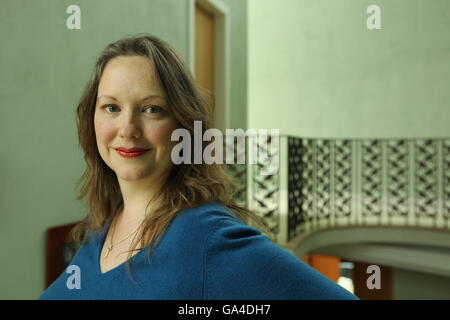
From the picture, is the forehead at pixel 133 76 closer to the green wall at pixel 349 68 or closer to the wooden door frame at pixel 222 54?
the wooden door frame at pixel 222 54

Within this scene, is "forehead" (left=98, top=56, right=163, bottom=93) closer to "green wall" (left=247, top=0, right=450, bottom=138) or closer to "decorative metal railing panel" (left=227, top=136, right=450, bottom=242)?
"decorative metal railing panel" (left=227, top=136, right=450, bottom=242)

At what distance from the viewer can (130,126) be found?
0.78 meters

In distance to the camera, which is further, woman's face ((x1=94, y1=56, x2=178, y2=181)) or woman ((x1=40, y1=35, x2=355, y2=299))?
woman's face ((x1=94, y1=56, x2=178, y2=181))

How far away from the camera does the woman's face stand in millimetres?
779

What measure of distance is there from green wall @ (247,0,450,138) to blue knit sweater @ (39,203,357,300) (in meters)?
6.83

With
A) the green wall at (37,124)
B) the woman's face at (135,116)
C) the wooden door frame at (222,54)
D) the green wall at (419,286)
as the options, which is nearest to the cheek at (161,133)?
the woman's face at (135,116)

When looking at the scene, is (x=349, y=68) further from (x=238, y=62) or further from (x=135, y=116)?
(x=135, y=116)

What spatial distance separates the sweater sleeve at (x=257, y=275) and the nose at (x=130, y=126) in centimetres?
28

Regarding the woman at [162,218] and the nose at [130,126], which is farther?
the nose at [130,126]

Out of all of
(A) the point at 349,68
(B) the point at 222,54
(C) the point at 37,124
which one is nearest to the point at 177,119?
(C) the point at 37,124

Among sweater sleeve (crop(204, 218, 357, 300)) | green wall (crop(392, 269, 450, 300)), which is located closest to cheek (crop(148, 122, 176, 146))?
sweater sleeve (crop(204, 218, 357, 300))

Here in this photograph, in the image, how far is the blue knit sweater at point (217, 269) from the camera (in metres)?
0.64

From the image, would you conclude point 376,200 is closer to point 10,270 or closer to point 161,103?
point 10,270

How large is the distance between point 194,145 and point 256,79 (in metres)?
7.22
